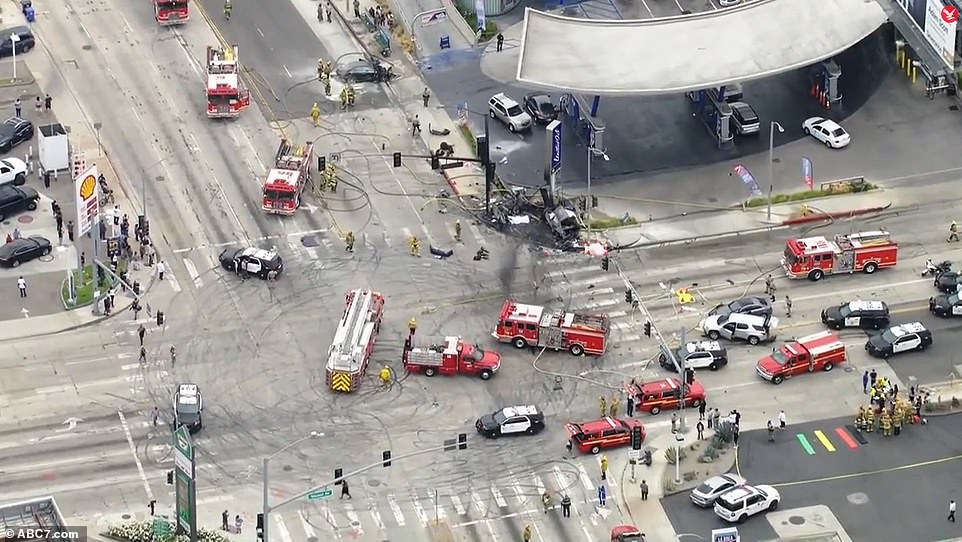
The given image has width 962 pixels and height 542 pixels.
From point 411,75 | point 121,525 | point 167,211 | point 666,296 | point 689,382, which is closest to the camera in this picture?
point 121,525

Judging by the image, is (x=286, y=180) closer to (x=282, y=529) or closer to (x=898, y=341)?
(x=282, y=529)

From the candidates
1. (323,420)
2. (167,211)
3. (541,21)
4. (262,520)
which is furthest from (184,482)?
(541,21)

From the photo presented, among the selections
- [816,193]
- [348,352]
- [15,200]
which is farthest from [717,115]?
[15,200]

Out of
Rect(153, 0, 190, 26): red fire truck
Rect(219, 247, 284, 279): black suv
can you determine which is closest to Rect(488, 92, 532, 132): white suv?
Rect(219, 247, 284, 279): black suv

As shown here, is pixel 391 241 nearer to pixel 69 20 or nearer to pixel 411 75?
pixel 411 75

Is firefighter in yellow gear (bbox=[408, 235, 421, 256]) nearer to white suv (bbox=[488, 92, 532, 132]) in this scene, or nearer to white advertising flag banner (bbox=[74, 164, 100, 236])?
white suv (bbox=[488, 92, 532, 132])
